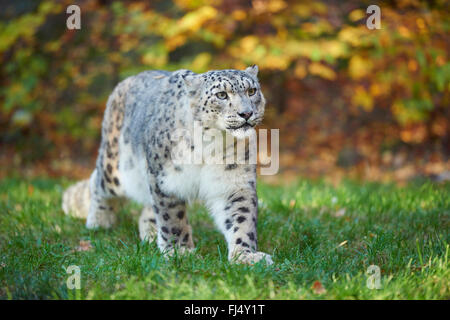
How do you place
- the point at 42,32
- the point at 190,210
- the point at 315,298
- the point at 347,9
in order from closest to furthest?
the point at 315,298
the point at 190,210
the point at 347,9
the point at 42,32

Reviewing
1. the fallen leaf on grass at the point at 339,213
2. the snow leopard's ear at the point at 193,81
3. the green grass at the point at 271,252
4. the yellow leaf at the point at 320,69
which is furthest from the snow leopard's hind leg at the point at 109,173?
the yellow leaf at the point at 320,69

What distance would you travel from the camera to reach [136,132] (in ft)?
17.2

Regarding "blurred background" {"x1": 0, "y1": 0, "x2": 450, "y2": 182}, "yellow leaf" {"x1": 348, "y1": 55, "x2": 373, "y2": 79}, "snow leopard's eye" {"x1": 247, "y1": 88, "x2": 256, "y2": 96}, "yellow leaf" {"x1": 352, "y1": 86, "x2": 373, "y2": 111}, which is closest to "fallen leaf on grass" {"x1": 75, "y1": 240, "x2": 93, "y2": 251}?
"snow leopard's eye" {"x1": 247, "y1": 88, "x2": 256, "y2": 96}

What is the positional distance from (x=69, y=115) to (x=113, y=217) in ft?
18.1

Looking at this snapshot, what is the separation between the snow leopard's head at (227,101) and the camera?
4.16 metres

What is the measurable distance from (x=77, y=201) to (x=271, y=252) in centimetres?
276

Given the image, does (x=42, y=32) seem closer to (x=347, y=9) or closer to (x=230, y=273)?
(x=347, y=9)

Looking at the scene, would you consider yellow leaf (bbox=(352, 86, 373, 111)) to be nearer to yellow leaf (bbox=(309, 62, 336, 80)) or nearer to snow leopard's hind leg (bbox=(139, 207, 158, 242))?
yellow leaf (bbox=(309, 62, 336, 80))

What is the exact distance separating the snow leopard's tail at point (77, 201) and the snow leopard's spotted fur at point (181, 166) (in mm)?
528

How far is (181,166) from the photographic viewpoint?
4484mm

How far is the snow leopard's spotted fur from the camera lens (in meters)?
4.25

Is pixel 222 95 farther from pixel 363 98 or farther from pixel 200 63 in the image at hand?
pixel 363 98

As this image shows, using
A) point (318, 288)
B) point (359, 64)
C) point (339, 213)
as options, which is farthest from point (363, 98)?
point (318, 288)

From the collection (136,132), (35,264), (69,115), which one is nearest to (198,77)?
(136,132)
